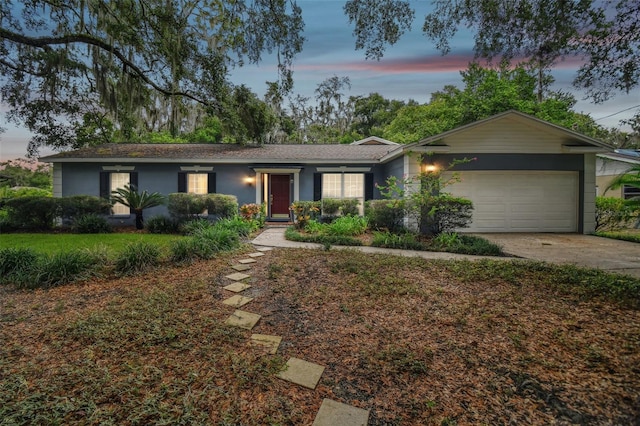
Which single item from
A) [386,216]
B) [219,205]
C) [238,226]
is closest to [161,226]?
[219,205]

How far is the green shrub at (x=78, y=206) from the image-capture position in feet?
27.1

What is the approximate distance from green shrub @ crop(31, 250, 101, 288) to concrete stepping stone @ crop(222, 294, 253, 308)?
2.37m

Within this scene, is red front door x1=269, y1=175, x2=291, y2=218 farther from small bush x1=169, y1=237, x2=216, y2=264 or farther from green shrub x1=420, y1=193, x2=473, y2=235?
small bush x1=169, y1=237, x2=216, y2=264

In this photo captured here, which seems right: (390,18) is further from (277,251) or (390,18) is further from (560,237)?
(560,237)

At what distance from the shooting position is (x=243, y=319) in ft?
9.41

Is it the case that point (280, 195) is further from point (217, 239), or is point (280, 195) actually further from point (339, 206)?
point (217, 239)

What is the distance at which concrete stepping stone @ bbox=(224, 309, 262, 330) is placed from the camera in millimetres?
2756

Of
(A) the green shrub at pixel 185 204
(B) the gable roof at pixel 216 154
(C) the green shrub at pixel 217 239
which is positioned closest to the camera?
(C) the green shrub at pixel 217 239

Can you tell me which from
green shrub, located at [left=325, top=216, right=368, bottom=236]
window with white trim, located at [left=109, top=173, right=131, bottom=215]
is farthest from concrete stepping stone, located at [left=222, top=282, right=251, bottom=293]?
window with white trim, located at [left=109, top=173, right=131, bottom=215]

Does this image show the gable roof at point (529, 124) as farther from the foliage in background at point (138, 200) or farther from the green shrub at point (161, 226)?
the foliage in background at point (138, 200)

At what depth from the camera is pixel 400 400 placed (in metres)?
1.79

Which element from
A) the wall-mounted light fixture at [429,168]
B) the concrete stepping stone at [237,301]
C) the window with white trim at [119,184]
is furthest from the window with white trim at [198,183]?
the concrete stepping stone at [237,301]

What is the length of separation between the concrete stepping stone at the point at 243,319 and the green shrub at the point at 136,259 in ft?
7.74

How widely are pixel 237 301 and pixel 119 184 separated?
30.7 feet
